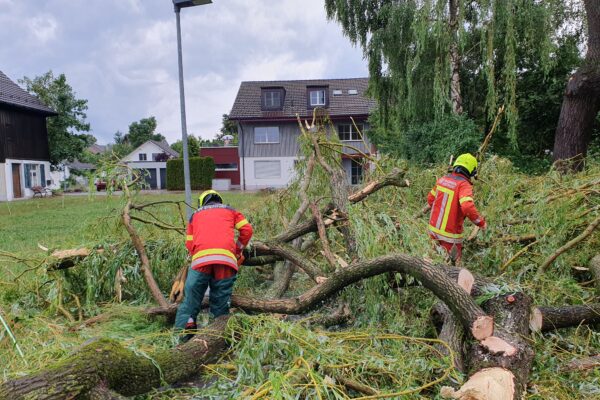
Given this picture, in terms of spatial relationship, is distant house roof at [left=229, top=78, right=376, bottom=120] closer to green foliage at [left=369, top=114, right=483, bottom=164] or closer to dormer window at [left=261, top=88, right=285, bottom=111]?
dormer window at [left=261, top=88, right=285, bottom=111]

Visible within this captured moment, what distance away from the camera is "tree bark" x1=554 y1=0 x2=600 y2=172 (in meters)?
7.58

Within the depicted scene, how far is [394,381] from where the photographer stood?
2283mm

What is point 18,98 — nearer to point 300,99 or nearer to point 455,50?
point 300,99

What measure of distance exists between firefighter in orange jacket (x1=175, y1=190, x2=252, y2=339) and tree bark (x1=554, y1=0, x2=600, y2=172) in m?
7.19

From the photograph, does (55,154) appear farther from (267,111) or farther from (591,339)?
(591,339)

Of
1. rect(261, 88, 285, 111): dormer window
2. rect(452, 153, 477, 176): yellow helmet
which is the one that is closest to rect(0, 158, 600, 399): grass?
rect(452, 153, 477, 176): yellow helmet

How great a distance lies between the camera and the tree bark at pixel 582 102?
24.9 ft

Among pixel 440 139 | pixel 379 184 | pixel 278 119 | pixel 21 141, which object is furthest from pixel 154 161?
pixel 379 184

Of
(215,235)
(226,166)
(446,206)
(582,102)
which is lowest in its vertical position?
(215,235)

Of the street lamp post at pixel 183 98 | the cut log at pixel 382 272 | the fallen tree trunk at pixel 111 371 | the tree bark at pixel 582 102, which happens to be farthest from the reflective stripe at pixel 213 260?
the tree bark at pixel 582 102

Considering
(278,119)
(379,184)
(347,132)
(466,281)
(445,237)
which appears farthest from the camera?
(347,132)

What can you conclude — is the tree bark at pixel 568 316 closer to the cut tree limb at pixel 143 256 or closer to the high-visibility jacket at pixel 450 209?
the high-visibility jacket at pixel 450 209

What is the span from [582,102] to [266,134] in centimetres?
2015

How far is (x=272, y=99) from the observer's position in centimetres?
2603
